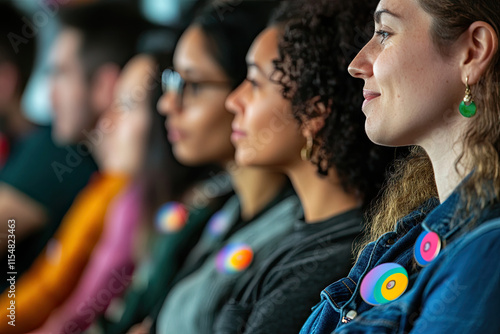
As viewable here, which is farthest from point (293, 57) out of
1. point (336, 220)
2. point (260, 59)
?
point (336, 220)

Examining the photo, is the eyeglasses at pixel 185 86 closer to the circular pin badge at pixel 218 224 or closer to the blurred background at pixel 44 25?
the circular pin badge at pixel 218 224

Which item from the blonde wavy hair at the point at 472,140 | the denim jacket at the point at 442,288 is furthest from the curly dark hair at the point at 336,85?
the denim jacket at the point at 442,288

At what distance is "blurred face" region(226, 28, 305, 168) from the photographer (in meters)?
1.59

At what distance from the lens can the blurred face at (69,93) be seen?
273 centimetres

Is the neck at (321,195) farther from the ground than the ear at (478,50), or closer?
closer

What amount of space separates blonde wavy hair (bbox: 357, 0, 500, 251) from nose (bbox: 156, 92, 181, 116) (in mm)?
991

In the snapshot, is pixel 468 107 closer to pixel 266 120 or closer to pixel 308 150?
pixel 308 150

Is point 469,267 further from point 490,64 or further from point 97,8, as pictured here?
point 97,8

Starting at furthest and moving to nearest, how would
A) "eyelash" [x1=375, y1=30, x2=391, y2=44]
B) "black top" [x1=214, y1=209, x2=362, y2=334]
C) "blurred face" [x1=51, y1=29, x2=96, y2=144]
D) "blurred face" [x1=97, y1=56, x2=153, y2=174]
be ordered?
"blurred face" [x1=51, y1=29, x2=96, y2=144]
"blurred face" [x1=97, y1=56, x2=153, y2=174]
"black top" [x1=214, y1=209, x2=362, y2=334]
"eyelash" [x1=375, y1=30, x2=391, y2=44]

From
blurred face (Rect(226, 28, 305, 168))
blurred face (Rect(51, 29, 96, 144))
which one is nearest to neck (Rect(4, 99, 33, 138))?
blurred face (Rect(51, 29, 96, 144))

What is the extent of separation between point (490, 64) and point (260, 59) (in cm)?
70

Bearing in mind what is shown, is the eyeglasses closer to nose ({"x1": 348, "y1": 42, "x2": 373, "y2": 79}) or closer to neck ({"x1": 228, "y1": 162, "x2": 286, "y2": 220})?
neck ({"x1": 228, "y1": 162, "x2": 286, "y2": 220})

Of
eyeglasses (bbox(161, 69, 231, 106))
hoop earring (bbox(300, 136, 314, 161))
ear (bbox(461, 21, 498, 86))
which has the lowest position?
eyeglasses (bbox(161, 69, 231, 106))

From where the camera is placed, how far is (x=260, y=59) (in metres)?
1.63
